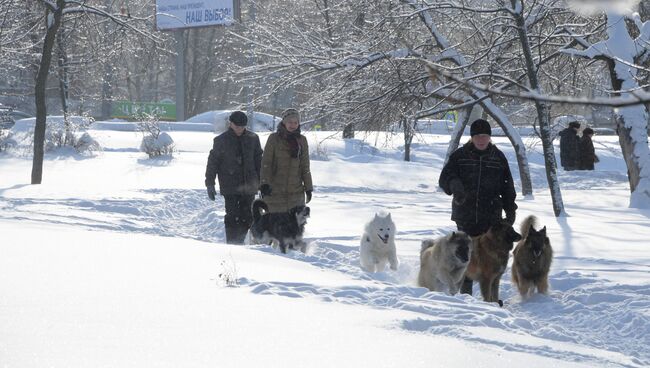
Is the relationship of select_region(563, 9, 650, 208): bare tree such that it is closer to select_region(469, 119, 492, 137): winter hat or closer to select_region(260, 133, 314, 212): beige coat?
select_region(260, 133, 314, 212): beige coat

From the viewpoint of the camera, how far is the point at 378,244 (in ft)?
33.3

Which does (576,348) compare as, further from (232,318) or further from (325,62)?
(325,62)

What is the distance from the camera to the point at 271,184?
11180 millimetres

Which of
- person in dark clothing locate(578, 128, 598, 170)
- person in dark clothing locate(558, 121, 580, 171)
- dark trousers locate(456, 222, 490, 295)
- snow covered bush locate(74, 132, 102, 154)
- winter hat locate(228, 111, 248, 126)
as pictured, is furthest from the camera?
person in dark clothing locate(578, 128, 598, 170)

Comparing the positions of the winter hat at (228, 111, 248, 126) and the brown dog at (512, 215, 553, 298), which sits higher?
the winter hat at (228, 111, 248, 126)


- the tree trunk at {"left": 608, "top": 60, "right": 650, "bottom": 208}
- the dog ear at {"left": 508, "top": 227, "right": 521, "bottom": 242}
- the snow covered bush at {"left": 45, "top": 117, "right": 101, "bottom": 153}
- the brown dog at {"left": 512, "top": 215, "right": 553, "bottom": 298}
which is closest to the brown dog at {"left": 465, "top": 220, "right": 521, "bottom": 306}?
the dog ear at {"left": 508, "top": 227, "right": 521, "bottom": 242}

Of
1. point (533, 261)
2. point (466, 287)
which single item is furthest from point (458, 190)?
point (466, 287)

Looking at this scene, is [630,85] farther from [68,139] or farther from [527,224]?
[68,139]

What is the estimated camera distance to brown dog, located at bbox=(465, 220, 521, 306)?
342 inches

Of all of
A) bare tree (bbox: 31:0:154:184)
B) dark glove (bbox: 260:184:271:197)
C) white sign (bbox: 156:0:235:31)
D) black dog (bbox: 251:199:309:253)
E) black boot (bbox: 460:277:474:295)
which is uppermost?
white sign (bbox: 156:0:235:31)

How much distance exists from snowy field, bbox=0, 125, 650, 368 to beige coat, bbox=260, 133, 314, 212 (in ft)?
2.67

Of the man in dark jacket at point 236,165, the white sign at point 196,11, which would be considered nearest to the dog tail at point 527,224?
the man in dark jacket at point 236,165

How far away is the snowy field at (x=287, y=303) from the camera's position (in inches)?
188

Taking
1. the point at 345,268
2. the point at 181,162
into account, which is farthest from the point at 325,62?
the point at 181,162
